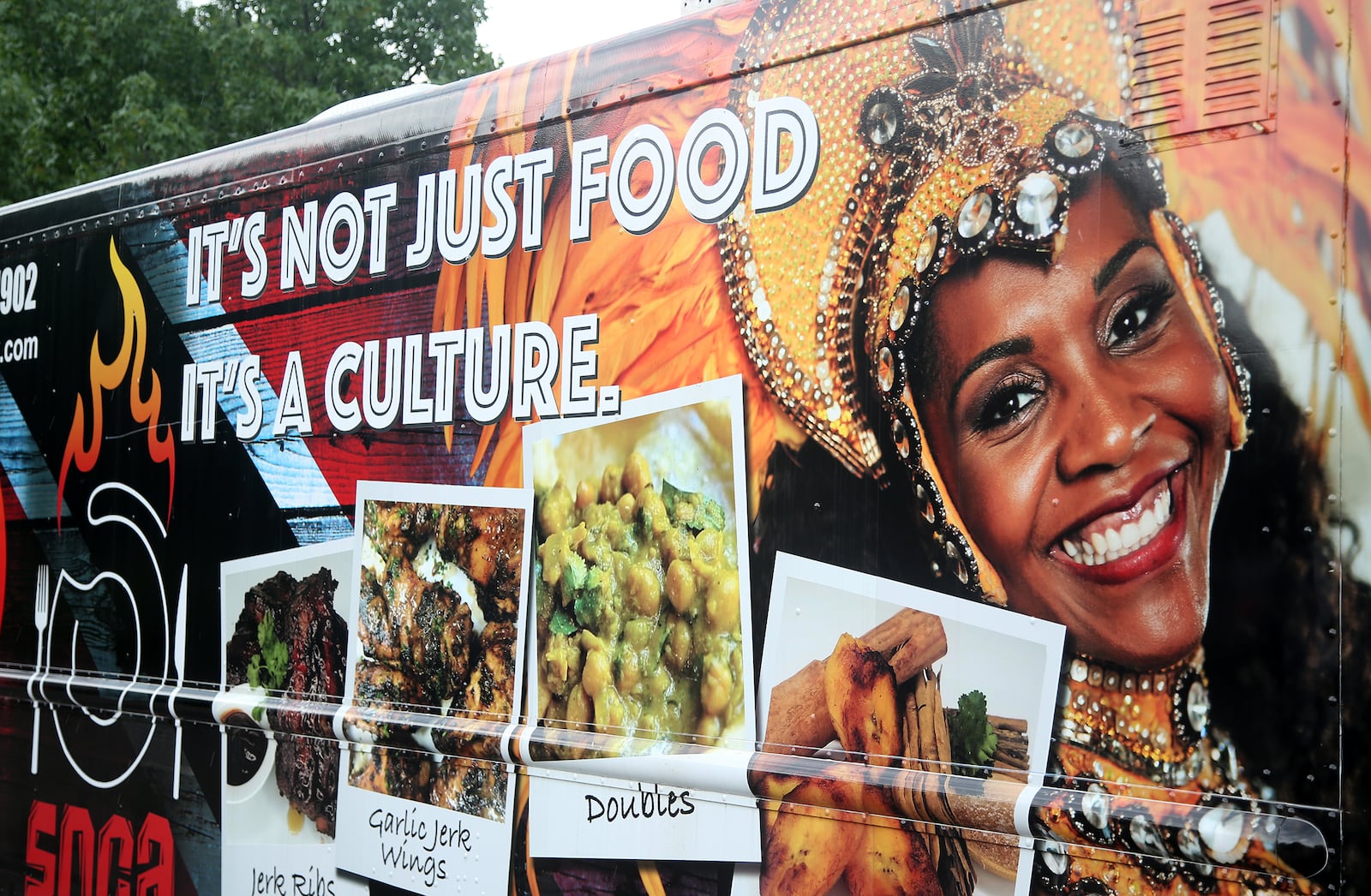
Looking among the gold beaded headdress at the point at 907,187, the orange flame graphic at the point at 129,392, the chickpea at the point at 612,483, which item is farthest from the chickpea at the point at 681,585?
the orange flame graphic at the point at 129,392

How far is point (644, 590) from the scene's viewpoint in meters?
3.15

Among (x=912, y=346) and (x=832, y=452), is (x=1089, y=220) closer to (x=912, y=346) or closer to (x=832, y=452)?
(x=912, y=346)

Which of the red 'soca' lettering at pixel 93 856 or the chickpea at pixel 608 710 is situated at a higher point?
the chickpea at pixel 608 710

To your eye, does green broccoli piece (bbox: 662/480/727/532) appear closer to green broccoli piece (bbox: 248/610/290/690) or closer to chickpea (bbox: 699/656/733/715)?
chickpea (bbox: 699/656/733/715)

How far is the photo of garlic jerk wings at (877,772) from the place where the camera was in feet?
8.45

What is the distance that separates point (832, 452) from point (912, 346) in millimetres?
285

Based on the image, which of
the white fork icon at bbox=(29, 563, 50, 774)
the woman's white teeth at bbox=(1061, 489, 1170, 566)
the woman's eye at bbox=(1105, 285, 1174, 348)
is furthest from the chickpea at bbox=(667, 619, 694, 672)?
the white fork icon at bbox=(29, 563, 50, 774)

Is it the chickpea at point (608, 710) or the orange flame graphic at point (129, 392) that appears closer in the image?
the chickpea at point (608, 710)

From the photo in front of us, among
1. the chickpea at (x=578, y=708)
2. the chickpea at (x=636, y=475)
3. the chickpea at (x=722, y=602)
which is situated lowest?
the chickpea at (x=578, y=708)

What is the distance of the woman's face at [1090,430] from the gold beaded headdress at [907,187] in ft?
0.13

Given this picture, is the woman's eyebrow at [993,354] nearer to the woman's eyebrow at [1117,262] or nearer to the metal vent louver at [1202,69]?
the woman's eyebrow at [1117,262]

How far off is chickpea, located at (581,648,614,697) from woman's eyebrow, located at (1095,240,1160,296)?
4.75 ft

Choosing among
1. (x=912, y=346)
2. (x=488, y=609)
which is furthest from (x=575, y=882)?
(x=912, y=346)

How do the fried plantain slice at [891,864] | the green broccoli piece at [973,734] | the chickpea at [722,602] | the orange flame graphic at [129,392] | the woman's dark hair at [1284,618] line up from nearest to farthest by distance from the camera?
the woman's dark hair at [1284,618] < the green broccoli piece at [973,734] < the fried plantain slice at [891,864] < the chickpea at [722,602] < the orange flame graphic at [129,392]
